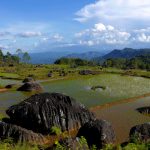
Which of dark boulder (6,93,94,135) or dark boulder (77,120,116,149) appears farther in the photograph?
dark boulder (6,93,94,135)

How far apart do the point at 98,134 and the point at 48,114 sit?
634cm

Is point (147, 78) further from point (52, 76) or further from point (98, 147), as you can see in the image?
point (98, 147)

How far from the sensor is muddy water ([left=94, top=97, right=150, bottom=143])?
3112cm

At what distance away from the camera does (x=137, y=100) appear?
48.4 m

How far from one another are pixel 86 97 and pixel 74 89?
9.28m

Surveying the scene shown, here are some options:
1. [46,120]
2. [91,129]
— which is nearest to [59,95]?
[46,120]

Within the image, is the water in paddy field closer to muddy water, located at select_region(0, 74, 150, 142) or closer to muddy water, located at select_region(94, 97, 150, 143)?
muddy water, located at select_region(0, 74, 150, 142)

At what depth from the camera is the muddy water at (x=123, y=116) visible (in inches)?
1225

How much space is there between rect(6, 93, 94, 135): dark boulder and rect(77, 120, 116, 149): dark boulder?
3818 millimetres

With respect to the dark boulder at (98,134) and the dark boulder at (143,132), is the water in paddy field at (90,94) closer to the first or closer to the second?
the dark boulder at (98,134)

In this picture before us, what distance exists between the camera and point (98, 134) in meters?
26.8

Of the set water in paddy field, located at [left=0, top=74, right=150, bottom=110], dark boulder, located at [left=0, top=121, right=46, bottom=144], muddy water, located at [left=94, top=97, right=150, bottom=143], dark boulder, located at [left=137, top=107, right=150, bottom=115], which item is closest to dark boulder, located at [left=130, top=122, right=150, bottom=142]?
muddy water, located at [left=94, top=97, right=150, bottom=143]

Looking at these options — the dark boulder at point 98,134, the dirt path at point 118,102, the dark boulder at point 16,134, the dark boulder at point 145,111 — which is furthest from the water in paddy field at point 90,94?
the dark boulder at point 98,134

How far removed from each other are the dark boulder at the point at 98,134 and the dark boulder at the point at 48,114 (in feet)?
12.5
